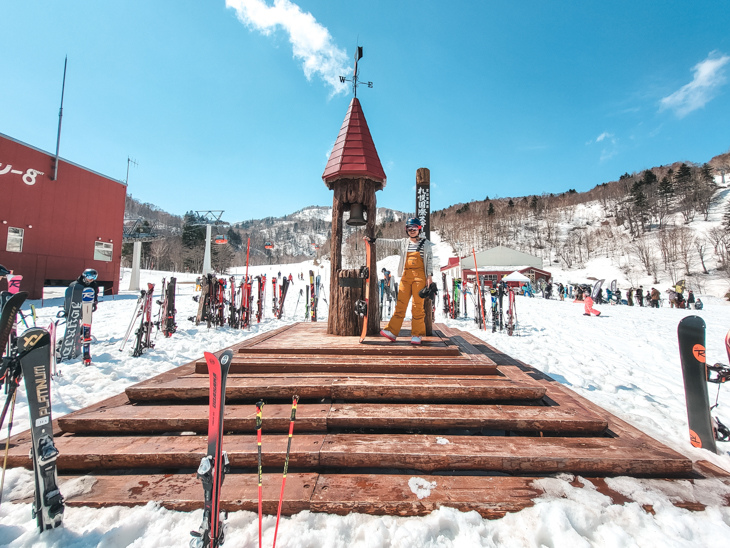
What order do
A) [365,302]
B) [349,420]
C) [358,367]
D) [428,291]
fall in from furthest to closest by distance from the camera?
[365,302]
[428,291]
[358,367]
[349,420]

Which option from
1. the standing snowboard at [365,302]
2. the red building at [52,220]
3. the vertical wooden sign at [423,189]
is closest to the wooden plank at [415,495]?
the standing snowboard at [365,302]

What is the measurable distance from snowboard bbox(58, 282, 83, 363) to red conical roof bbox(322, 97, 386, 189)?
538 centimetres

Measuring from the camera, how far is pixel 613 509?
1992 mm

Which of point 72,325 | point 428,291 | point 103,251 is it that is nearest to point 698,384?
point 428,291

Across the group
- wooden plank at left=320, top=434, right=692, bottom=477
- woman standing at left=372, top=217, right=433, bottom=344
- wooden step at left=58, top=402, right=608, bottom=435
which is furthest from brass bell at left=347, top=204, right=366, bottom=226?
wooden plank at left=320, top=434, right=692, bottom=477

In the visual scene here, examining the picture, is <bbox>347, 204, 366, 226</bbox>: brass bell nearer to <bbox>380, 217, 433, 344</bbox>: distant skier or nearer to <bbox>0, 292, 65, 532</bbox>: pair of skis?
<bbox>380, 217, 433, 344</bbox>: distant skier

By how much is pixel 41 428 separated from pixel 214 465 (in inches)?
50.6

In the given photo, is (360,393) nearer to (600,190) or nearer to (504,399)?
(504,399)

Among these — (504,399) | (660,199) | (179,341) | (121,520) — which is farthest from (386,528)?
(660,199)

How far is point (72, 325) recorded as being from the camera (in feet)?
19.7

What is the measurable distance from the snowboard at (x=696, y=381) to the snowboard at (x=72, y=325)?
906 centimetres

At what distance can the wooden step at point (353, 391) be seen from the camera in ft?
10.1

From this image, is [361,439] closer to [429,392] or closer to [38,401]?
[429,392]

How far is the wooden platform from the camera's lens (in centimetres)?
212
